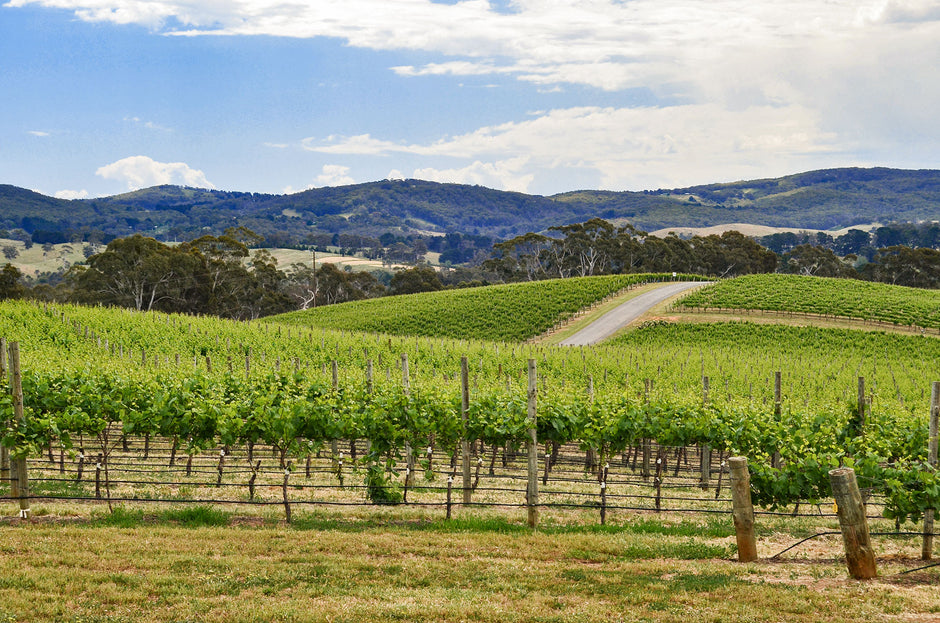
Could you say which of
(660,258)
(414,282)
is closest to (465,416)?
(414,282)

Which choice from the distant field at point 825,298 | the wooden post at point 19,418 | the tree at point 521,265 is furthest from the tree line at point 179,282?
the wooden post at point 19,418

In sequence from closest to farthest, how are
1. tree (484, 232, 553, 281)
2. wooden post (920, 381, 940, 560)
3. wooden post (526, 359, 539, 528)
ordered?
wooden post (920, 381, 940, 560), wooden post (526, 359, 539, 528), tree (484, 232, 553, 281)

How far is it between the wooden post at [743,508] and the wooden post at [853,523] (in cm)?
118

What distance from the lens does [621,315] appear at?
63.8 metres

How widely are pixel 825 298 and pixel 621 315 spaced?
18.0 m

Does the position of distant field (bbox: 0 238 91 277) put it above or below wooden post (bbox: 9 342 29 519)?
above

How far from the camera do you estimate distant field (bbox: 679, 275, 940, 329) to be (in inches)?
2291

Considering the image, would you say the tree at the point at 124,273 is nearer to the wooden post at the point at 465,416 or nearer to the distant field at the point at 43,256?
the wooden post at the point at 465,416

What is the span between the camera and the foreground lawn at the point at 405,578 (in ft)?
22.5

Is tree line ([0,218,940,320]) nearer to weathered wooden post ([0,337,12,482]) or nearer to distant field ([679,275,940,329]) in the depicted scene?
distant field ([679,275,940,329])

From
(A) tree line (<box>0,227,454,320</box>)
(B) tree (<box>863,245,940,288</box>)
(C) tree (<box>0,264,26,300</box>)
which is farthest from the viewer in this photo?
(B) tree (<box>863,245,940,288</box>)

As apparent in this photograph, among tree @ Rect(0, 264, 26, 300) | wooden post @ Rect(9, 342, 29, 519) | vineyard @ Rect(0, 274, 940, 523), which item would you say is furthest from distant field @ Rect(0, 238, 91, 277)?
wooden post @ Rect(9, 342, 29, 519)

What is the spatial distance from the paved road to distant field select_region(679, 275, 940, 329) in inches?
138

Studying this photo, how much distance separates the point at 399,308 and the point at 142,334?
3657cm
